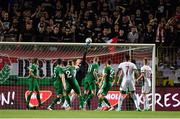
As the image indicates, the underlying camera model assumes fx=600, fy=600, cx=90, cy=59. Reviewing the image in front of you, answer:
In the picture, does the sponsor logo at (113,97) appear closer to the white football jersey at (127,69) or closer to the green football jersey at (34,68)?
the white football jersey at (127,69)

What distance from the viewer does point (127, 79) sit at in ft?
52.9

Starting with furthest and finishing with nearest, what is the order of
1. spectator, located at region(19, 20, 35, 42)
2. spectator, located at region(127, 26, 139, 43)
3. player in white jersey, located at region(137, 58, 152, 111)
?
spectator, located at region(127, 26, 139, 43) < spectator, located at region(19, 20, 35, 42) < player in white jersey, located at region(137, 58, 152, 111)

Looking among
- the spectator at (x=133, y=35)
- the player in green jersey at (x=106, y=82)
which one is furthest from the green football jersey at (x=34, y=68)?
the spectator at (x=133, y=35)

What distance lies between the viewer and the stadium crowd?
1836cm

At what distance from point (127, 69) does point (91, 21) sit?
11.0 feet

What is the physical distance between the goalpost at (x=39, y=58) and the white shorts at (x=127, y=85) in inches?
6.4

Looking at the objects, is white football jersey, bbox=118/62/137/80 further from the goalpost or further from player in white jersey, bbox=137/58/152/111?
player in white jersey, bbox=137/58/152/111

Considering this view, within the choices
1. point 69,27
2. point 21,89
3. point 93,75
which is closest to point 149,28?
point 69,27

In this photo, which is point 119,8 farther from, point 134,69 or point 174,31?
point 134,69

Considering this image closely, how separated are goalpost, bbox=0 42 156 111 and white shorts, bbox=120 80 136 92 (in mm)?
162

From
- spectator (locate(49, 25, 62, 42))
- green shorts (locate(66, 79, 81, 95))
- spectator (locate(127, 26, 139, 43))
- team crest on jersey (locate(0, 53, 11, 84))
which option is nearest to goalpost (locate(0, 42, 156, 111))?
team crest on jersey (locate(0, 53, 11, 84))

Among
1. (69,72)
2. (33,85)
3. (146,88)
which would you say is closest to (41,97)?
(33,85)

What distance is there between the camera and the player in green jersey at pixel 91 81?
15.9 m

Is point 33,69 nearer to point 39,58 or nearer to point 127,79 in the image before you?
point 39,58
